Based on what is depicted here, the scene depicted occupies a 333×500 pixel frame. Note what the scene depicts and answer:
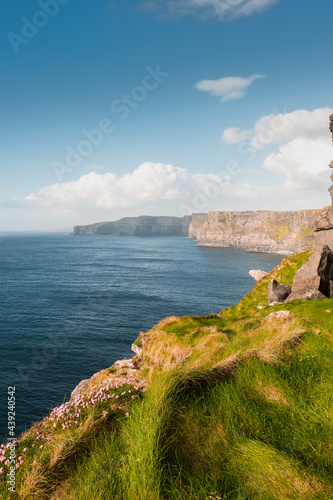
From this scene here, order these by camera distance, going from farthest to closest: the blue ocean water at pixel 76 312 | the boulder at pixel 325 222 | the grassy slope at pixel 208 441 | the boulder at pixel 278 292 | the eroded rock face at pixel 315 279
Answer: the blue ocean water at pixel 76 312
the boulder at pixel 325 222
the boulder at pixel 278 292
the eroded rock face at pixel 315 279
the grassy slope at pixel 208 441

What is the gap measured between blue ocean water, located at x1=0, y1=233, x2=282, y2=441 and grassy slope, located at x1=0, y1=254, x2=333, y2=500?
19.2 feet

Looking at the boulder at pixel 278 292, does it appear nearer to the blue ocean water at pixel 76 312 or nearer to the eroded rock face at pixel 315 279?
the eroded rock face at pixel 315 279

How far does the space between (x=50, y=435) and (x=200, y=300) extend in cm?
7596

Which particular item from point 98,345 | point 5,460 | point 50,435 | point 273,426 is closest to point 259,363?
point 273,426

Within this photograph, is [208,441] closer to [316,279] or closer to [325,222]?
[316,279]

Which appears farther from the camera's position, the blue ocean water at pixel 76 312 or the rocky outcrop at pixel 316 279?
the blue ocean water at pixel 76 312

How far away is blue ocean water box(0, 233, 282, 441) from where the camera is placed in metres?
37.7

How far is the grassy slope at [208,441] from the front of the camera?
3.28 meters

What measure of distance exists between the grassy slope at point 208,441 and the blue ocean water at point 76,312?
5837 mm

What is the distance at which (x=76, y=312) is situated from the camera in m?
65.4

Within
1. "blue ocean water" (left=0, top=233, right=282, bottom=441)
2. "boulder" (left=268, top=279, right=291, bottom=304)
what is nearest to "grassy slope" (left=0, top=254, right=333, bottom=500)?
"blue ocean water" (left=0, top=233, right=282, bottom=441)

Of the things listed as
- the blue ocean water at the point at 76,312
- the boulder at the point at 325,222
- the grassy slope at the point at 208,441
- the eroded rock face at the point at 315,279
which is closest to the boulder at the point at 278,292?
the eroded rock face at the point at 315,279

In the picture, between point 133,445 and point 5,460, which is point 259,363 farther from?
point 5,460

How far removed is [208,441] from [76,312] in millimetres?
65762
